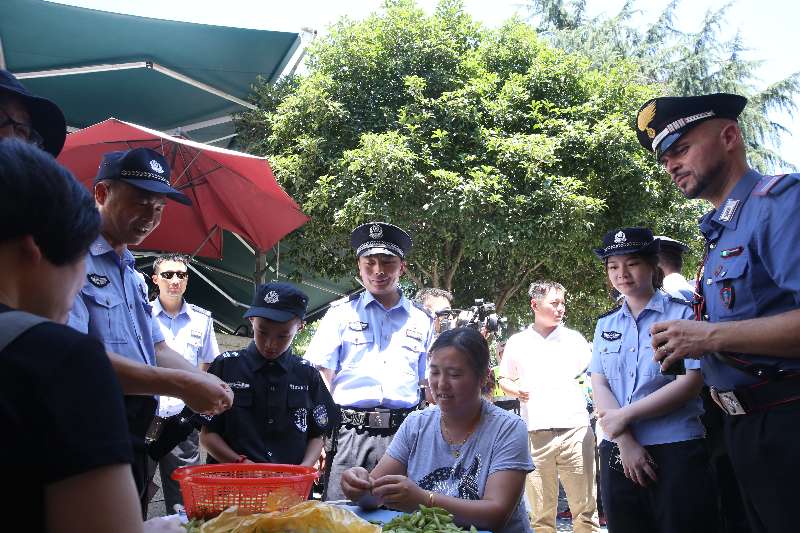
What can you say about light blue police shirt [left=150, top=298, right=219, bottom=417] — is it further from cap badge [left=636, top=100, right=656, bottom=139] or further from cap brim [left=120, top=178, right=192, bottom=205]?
cap badge [left=636, top=100, right=656, bottom=139]

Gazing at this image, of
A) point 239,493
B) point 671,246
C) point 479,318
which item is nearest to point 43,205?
point 239,493

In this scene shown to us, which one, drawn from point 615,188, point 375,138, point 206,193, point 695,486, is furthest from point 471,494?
point 615,188

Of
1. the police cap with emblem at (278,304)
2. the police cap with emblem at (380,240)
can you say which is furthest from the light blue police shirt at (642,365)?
the police cap with emblem at (278,304)

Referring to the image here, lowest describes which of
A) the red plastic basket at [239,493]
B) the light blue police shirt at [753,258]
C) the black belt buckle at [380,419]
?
the red plastic basket at [239,493]

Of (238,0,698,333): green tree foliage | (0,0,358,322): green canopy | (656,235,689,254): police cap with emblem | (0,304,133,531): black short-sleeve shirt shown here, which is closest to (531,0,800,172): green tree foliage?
(238,0,698,333): green tree foliage

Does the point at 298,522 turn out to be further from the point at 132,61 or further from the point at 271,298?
the point at 132,61

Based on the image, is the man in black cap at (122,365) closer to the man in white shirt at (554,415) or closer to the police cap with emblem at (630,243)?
the police cap with emblem at (630,243)

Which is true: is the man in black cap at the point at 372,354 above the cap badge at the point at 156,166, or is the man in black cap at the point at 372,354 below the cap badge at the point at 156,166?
below

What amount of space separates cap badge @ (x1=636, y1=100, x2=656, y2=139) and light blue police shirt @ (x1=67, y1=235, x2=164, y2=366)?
90.8 inches

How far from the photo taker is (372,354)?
4.15m

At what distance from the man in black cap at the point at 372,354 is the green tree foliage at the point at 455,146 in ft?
23.2

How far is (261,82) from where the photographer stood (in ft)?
38.8

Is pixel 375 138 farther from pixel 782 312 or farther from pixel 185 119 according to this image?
pixel 782 312

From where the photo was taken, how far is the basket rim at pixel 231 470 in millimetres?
1949
